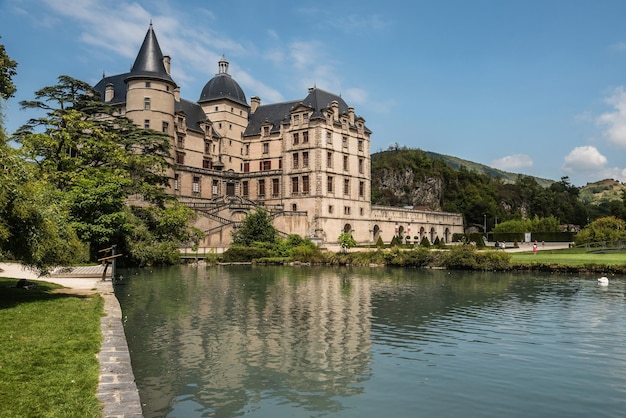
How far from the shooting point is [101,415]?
20.0 ft

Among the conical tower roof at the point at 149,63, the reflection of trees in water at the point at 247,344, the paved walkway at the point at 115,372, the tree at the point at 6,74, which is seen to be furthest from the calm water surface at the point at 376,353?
the conical tower roof at the point at 149,63

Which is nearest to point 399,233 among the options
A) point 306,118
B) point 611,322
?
point 306,118

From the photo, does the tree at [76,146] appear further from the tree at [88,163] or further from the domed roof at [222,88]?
the domed roof at [222,88]

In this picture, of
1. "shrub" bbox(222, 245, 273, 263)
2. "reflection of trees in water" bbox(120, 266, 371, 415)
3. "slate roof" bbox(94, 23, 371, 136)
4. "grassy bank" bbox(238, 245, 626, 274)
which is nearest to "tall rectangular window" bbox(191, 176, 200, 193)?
"slate roof" bbox(94, 23, 371, 136)

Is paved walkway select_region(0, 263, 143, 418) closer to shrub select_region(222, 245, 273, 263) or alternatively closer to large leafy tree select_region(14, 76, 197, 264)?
large leafy tree select_region(14, 76, 197, 264)

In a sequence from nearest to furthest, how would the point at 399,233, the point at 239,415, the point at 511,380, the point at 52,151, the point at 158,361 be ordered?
the point at 239,415
the point at 511,380
the point at 158,361
the point at 52,151
the point at 399,233

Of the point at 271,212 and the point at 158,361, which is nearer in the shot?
the point at 158,361

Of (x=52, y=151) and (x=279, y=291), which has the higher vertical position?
(x=52, y=151)

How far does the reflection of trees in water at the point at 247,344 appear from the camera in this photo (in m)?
9.21

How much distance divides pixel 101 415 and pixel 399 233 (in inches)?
2558

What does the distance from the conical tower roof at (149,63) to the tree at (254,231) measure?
17.4 m

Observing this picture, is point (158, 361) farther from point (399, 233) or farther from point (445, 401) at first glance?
point (399, 233)

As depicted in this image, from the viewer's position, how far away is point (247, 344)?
41.2ft

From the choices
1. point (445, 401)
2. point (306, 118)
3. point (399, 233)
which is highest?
point (306, 118)
